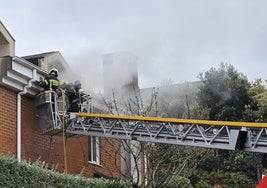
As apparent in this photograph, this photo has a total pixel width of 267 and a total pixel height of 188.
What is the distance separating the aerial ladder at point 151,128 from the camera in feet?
37.3

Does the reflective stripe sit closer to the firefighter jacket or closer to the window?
the firefighter jacket

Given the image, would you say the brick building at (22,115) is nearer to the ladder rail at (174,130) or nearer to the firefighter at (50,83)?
the firefighter at (50,83)

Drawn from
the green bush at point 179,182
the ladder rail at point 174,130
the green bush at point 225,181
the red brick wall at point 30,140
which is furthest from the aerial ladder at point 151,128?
the green bush at point 225,181

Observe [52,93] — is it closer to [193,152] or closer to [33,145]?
[33,145]

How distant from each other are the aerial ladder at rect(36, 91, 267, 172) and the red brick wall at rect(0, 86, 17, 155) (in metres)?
0.88

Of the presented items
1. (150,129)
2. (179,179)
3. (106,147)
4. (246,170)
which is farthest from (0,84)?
(246,170)

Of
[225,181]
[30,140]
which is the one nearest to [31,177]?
[30,140]

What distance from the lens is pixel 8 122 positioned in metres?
12.5

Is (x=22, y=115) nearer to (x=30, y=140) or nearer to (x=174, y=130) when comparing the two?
(x=30, y=140)

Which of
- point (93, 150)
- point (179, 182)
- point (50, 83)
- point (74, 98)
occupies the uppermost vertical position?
point (50, 83)

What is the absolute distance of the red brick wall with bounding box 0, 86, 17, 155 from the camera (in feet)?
40.1

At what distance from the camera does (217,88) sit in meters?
31.2

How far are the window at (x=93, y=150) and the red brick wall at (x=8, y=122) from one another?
175 inches

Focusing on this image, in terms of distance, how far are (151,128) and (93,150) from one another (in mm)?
4754
